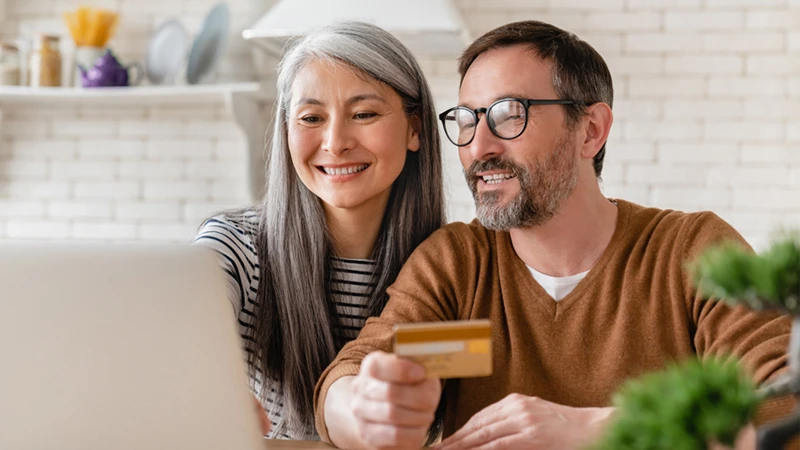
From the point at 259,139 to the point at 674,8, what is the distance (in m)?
1.87

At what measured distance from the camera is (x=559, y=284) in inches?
71.2

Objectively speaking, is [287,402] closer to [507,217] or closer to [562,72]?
[507,217]

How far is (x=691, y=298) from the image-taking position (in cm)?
169

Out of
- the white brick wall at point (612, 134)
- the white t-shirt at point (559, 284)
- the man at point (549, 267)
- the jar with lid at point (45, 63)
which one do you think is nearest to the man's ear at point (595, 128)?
the man at point (549, 267)

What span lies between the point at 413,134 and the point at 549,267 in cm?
51

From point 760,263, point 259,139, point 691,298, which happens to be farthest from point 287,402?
point 259,139

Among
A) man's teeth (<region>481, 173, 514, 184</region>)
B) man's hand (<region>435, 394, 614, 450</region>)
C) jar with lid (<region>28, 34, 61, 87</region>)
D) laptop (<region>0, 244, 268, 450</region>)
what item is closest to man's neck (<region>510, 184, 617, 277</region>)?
man's teeth (<region>481, 173, 514, 184</region>)

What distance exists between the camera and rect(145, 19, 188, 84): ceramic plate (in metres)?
3.91

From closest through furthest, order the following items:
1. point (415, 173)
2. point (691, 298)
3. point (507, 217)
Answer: point (691, 298) < point (507, 217) < point (415, 173)

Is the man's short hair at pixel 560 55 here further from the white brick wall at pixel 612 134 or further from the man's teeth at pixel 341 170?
the white brick wall at pixel 612 134

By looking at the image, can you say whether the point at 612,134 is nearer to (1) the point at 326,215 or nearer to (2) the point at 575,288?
(1) the point at 326,215

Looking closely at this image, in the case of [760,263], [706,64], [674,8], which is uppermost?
[674,8]

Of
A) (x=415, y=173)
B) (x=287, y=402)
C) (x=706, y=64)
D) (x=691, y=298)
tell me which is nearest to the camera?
(x=691, y=298)

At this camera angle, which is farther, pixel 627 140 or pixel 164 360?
pixel 627 140
